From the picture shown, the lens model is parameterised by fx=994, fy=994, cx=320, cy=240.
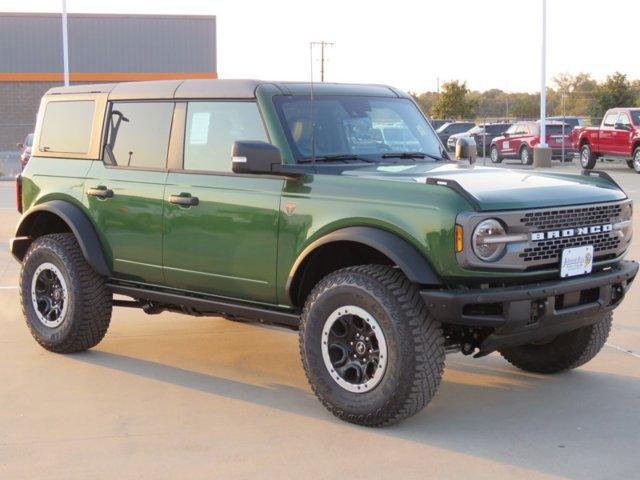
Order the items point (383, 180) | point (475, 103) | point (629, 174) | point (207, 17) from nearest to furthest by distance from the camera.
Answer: point (383, 180) → point (629, 174) → point (207, 17) → point (475, 103)

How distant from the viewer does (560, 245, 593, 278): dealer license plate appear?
17.6ft

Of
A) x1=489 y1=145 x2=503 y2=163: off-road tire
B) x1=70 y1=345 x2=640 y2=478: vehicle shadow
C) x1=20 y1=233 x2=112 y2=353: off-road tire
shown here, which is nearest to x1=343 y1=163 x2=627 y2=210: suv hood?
x1=70 y1=345 x2=640 y2=478: vehicle shadow

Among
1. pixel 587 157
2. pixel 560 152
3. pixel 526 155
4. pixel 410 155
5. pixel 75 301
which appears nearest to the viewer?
pixel 410 155

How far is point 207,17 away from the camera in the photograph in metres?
49.3

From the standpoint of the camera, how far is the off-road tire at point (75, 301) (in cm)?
692

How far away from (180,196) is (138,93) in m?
1.03

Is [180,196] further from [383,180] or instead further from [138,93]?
[383,180]

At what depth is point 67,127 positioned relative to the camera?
24.2 feet

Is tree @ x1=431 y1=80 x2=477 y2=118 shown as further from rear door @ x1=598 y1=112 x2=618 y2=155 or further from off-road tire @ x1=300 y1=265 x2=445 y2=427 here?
off-road tire @ x1=300 y1=265 x2=445 y2=427

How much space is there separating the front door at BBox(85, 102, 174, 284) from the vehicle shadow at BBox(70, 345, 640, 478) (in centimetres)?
78

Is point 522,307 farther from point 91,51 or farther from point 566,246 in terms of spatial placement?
point 91,51

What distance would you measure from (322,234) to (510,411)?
1501 mm

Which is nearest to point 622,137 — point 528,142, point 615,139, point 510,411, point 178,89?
point 615,139

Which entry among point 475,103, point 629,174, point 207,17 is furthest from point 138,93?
point 475,103
